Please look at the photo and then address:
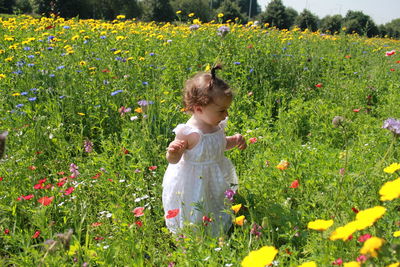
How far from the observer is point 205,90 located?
84.5 inches

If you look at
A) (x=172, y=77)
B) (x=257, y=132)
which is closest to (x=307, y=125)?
(x=257, y=132)

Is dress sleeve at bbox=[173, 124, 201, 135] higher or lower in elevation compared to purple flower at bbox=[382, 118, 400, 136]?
lower

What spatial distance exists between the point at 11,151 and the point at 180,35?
405 centimetres

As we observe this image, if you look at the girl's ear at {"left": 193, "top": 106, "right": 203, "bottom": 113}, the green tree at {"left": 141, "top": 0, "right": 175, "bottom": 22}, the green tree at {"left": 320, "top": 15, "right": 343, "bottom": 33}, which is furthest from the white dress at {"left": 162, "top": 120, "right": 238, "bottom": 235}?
the green tree at {"left": 141, "top": 0, "right": 175, "bottom": 22}

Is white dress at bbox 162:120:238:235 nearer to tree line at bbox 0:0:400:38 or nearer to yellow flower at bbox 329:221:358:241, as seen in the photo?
yellow flower at bbox 329:221:358:241

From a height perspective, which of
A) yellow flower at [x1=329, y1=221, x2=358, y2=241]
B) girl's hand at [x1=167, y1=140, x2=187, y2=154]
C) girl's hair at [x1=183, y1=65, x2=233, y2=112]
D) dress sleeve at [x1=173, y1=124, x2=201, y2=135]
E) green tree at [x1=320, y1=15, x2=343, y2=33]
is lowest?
girl's hand at [x1=167, y1=140, x2=187, y2=154]

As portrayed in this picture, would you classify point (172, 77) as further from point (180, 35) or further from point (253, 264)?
point (253, 264)

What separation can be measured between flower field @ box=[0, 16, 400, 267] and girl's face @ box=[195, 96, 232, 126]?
48 centimetres

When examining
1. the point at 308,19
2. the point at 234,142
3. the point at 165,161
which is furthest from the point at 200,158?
the point at 308,19

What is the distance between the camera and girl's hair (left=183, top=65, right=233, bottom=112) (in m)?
2.14

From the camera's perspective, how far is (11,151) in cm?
289

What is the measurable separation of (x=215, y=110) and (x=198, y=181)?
0.45 metres

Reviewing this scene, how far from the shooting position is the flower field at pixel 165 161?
1.71 m

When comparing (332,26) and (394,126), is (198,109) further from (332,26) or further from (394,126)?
(332,26)
